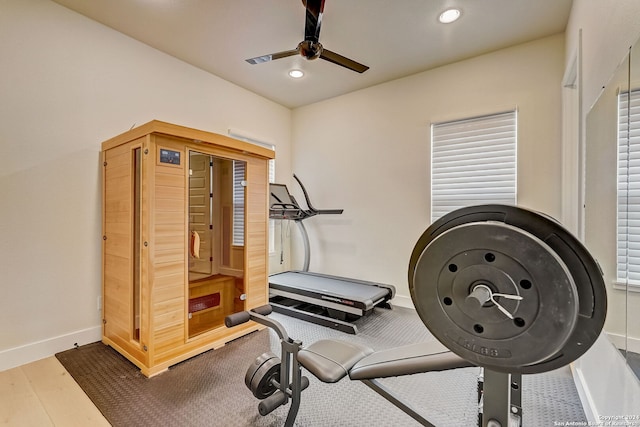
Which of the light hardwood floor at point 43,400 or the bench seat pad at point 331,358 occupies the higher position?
the bench seat pad at point 331,358

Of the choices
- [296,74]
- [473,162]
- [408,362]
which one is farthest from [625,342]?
[296,74]

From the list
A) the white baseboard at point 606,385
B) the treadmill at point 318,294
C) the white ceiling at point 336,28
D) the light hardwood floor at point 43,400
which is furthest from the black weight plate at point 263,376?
the white ceiling at point 336,28

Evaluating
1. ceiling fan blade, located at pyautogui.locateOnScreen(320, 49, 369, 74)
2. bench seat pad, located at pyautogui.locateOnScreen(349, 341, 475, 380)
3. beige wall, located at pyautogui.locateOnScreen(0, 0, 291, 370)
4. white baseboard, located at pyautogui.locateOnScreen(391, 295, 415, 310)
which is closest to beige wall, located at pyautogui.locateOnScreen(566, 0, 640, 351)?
bench seat pad, located at pyautogui.locateOnScreen(349, 341, 475, 380)

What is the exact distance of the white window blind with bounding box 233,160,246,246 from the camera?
8.91 ft

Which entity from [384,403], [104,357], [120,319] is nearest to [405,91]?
[384,403]

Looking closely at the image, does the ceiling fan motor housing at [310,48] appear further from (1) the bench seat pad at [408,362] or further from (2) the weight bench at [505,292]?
(1) the bench seat pad at [408,362]

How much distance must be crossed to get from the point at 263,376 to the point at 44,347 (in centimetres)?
203

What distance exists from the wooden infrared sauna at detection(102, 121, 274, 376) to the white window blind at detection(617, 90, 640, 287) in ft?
7.98

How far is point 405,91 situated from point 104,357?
165 inches

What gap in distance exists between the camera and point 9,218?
2182mm

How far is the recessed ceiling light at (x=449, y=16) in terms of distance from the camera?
8.06 feet

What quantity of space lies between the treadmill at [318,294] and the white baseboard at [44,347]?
178 cm

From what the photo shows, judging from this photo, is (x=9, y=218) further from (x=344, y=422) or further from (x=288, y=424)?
(x=344, y=422)

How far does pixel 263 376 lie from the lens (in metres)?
1.67
